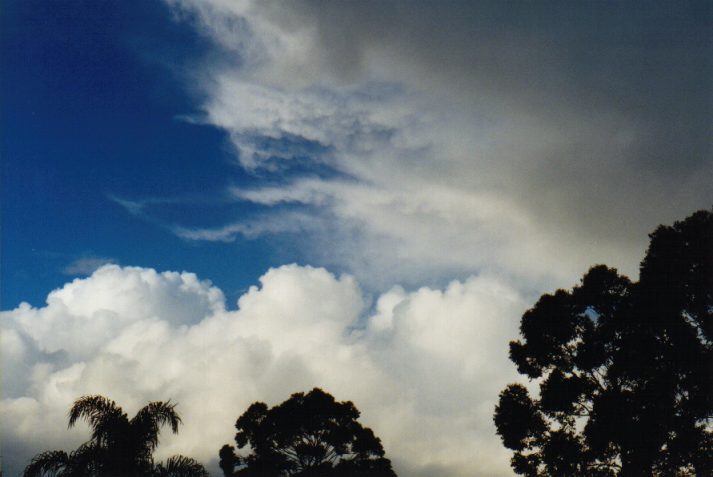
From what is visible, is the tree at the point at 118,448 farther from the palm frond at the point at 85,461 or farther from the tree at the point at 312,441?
the tree at the point at 312,441

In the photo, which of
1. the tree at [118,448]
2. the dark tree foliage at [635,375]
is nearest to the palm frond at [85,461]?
the tree at [118,448]

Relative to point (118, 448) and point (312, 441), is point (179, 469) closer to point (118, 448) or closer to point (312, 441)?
point (118, 448)

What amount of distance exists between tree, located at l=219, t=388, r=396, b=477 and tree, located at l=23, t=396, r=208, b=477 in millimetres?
22850

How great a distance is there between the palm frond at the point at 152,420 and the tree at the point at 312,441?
22815 millimetres

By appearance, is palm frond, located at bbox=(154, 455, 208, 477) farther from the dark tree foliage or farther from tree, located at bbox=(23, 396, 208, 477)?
the dark tree foliage

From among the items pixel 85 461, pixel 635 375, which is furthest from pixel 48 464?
pixel 635 375

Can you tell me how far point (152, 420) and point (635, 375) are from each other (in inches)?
672

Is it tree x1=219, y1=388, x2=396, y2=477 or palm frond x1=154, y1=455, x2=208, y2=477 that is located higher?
tree x1=219, y1=388, x2=396, y2=477

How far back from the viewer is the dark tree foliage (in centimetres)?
1752

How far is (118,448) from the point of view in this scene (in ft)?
41.2

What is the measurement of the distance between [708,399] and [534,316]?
6.73 m

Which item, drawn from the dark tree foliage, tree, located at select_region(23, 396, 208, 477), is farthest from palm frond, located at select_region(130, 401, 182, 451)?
the dark tree foliage

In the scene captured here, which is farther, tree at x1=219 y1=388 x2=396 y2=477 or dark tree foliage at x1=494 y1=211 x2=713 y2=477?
tree at x1=219 y1=388 x2=396 y2=477

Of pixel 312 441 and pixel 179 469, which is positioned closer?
pixel 179 469
